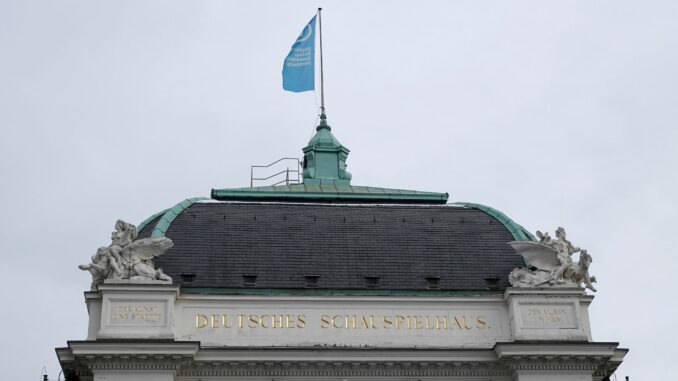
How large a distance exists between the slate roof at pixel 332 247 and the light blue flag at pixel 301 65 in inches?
351

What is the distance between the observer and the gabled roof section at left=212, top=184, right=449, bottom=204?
54.6 m

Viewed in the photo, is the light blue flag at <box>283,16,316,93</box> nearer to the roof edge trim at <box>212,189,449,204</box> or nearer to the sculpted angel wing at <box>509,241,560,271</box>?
the roof edge trim at <box>212,189,449,204</box>

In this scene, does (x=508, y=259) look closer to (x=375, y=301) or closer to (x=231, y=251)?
(x=375, y=301)

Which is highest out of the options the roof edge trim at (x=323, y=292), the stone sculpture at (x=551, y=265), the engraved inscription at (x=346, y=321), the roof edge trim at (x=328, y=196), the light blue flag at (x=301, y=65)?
the light blue flag at (x=301, y=65)

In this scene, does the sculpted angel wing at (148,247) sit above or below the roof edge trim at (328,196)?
below

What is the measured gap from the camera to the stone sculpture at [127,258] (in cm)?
4769

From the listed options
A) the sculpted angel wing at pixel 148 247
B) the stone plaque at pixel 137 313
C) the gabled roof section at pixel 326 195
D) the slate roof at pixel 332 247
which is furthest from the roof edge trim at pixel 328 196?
the stone plaque at pixel 137 313

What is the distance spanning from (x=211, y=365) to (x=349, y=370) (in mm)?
5043

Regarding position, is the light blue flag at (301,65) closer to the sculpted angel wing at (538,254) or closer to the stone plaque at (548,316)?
the sculpted angel wing at (538,254)

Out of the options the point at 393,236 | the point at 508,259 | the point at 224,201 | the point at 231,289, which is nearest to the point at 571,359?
the point at 508,259

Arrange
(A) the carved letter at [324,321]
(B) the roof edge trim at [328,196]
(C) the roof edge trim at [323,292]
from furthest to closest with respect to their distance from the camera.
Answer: (B) the roof edge trim at [328,196], (C) the roof edge trim at [323,292], (A) the carved letter at [324,321]

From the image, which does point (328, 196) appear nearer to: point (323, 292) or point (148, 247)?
point (323, 292)

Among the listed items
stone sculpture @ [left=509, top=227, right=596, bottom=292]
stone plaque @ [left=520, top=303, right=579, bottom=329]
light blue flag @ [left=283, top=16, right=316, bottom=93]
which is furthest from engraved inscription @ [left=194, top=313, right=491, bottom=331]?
light blue flag @ [left=283, top=16, right=316, bottom=93]

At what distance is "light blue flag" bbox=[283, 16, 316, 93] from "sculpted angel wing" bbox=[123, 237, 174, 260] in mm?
14551
